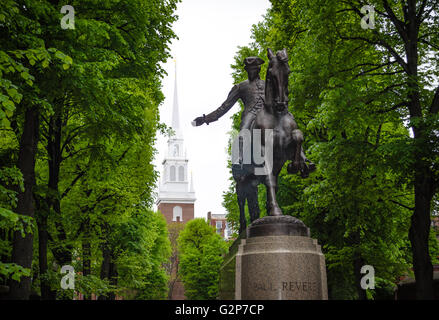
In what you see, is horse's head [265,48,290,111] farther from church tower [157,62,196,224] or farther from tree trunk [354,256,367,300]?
church tower [157,62,196,224]

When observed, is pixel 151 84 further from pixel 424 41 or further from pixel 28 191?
pixel 424 41

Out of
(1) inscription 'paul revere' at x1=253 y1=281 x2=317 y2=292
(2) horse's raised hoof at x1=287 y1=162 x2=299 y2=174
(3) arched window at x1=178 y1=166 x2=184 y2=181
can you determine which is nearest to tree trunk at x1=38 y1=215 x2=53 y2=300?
(2) horse's raised hoof at x1=287 y1=162 x2=299 y2=174

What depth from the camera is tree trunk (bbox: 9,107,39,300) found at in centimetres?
1132

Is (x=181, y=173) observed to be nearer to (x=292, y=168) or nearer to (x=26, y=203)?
(x=26, y=203)

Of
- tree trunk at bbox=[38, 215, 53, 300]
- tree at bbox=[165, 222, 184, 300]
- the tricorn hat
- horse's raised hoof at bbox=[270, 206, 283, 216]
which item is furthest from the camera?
tree at bbox=[165, 222, 184, 300]

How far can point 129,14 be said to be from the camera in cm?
1386

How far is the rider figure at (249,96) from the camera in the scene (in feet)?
33.1

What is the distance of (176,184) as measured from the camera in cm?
10969

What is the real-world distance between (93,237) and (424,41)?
536 inches

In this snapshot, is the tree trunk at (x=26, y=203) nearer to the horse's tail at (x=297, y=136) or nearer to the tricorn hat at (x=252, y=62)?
the tricorn hat at (x=252, y=62)

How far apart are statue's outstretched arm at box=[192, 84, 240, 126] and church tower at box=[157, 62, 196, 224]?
94.7 metres

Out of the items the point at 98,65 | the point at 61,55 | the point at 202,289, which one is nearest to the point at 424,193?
the point at 98,65

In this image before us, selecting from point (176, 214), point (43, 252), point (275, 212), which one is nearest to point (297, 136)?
point (275, 212)
